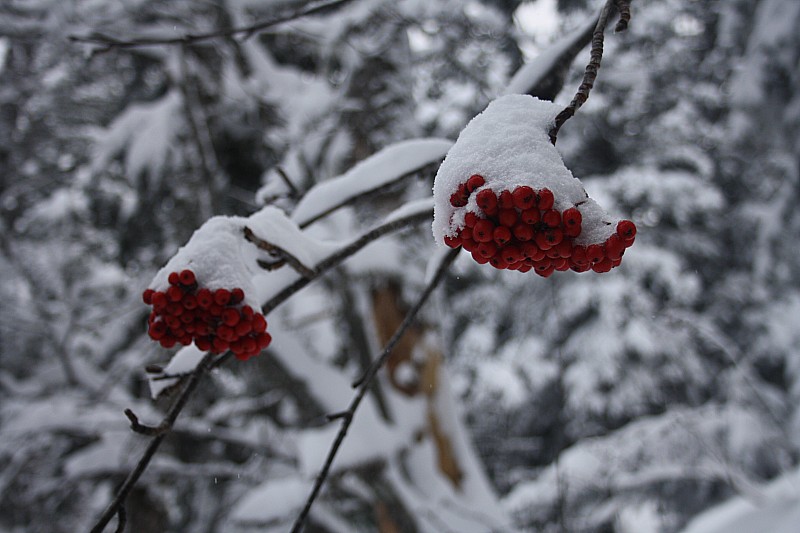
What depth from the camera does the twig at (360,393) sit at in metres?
0.88

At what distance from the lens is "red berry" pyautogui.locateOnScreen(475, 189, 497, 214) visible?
0.63 meters

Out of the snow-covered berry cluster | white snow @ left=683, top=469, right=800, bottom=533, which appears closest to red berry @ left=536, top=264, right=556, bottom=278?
the snow-covered berry cluster

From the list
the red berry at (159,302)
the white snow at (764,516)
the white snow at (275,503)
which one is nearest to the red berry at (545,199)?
the red berry at (159,302)

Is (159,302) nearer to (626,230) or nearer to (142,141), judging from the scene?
(626,230)

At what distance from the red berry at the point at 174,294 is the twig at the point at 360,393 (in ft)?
1.17

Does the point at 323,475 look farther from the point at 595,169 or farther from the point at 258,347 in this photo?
the point at 595,169

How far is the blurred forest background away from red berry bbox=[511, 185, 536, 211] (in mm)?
869

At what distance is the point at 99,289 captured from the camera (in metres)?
5.92

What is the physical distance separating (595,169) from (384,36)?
12.3 feet

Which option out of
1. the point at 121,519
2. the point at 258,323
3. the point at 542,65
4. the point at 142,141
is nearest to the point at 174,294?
the point at 258,323

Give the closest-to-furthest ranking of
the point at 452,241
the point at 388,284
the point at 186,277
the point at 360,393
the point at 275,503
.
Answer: the point at 452,241 → the point at 186,277 → the point at 360,393 → the point at 275,503 → the point at 388,284

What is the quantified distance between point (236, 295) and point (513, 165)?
19.4 inches

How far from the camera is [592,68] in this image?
0.66 m

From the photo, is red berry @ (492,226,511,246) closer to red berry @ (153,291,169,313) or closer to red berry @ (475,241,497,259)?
red berry @ (475,241,497,259)
